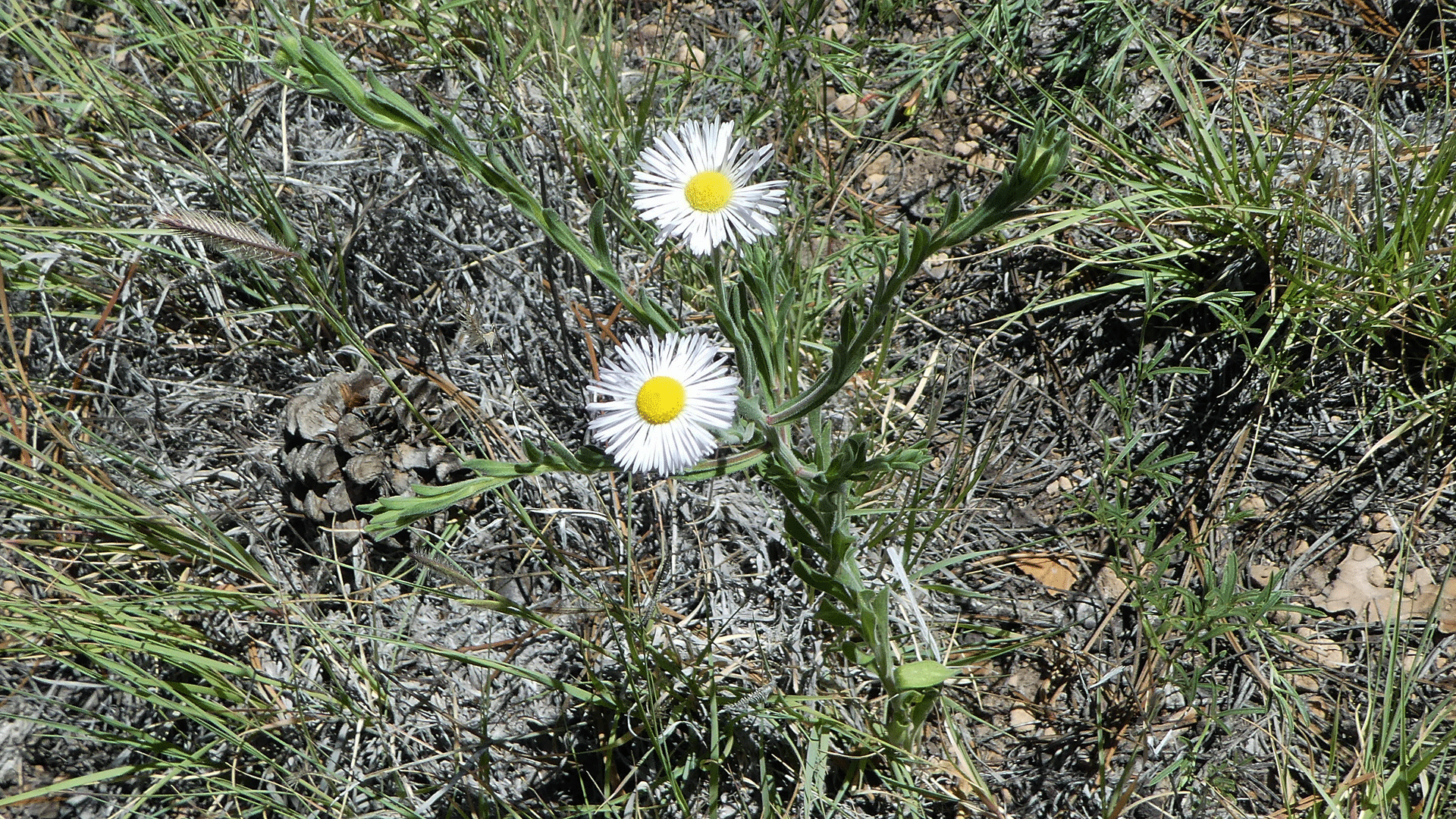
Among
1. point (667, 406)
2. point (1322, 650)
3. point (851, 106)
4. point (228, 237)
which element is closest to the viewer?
point (667, 406)

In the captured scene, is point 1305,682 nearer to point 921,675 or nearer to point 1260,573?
point 1260,573

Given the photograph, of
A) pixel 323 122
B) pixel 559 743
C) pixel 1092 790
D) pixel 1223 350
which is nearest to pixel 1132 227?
pixel 1223 350

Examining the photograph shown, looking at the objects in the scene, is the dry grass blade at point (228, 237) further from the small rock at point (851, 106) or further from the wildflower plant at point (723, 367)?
the small rock at point (851, 106)

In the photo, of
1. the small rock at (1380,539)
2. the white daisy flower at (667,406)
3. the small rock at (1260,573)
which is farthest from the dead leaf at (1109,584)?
the white daisy flower at (667,406)

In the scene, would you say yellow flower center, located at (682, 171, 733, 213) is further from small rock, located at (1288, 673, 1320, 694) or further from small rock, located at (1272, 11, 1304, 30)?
small rock, located at (1272, 11, 1304, 30)

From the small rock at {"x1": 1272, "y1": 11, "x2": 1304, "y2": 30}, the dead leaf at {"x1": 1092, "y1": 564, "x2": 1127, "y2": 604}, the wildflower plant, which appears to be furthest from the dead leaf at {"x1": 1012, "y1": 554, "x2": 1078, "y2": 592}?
the small rock at {"x1": 1272, "y1": 11, "x2": 1304, "y2": 30}

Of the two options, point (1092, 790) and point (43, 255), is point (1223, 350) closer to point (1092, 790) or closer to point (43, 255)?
point (1092, 790)

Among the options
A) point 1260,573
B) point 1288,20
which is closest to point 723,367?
point 1260,573
